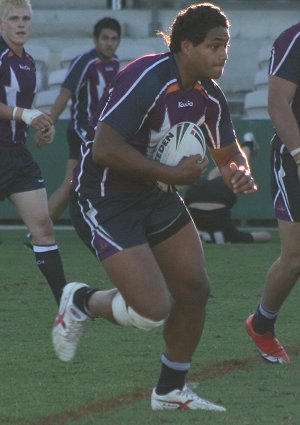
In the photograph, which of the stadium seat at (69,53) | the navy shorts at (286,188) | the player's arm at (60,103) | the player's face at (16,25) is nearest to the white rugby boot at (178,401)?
the navy shorts at (286,188)

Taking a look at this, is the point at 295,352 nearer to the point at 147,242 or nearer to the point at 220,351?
the point at 220,351

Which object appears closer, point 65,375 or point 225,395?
point 225,395

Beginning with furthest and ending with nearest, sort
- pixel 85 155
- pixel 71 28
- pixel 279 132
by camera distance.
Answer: pixel 71 28 < pixel 279 132 < pixel 85 155

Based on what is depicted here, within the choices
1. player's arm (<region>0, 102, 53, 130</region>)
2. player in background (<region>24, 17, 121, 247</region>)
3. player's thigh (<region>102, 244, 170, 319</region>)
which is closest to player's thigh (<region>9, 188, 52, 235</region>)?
player's arm (<region>0, 102, 53, 130</region>)

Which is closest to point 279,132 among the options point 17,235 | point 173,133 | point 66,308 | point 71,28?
point 173,133

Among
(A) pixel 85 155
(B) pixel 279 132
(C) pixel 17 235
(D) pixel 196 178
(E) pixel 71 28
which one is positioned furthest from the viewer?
(E) pixel 71 28

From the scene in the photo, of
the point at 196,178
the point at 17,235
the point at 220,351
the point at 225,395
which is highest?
the point at 196,178

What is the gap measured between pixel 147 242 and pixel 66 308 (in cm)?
53

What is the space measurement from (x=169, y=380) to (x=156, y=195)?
0.85 m

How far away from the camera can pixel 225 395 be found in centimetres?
604

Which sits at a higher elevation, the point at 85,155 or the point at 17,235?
the point at 85,155

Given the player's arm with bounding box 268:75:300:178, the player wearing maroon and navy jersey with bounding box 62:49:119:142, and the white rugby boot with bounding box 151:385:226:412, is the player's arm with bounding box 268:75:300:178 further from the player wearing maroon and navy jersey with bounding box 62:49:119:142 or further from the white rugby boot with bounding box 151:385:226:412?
the player wearing maroon and navy jersey with bounding box 62:49:119:142

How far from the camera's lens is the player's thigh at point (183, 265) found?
18.4 ft

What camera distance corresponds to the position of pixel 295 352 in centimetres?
722
